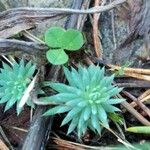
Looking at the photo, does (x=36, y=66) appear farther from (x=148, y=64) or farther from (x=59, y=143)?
(x=148, y=64)

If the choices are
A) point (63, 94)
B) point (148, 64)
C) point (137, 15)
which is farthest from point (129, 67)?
point (63, 94)

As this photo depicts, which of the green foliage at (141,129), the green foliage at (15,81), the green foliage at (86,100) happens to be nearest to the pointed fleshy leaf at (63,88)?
the green foliage at (86,100)

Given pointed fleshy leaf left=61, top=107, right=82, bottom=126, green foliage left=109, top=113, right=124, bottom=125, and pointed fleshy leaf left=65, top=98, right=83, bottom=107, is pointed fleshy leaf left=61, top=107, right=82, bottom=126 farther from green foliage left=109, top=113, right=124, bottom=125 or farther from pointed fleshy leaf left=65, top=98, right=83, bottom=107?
green foliage left=109, top=113, right=124, bottom=125

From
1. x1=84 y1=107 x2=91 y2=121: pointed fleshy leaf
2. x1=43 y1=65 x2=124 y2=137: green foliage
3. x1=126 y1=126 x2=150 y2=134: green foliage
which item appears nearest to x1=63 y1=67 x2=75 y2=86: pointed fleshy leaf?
x1=43 y1=65 x2=124 y2=137: green foliage

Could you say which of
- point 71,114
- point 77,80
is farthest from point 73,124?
point 77,80

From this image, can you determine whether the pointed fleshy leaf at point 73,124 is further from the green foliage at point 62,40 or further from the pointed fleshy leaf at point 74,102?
the green foliage at point 62,40

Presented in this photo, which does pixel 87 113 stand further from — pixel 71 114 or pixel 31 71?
pixel 31 71
